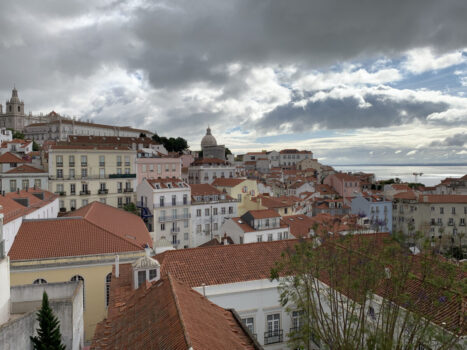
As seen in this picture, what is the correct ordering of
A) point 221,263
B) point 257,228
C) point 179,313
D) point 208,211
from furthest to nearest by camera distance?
1. point 208,211
2. point 257,228
3. point 221,263
4. point 179,313

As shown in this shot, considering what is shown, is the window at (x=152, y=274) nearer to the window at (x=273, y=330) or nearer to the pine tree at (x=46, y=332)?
the pine tree at (x=46, y=332)

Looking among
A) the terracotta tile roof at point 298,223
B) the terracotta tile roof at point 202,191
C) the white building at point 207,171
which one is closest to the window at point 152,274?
the terracotta tile roof at point 298,223

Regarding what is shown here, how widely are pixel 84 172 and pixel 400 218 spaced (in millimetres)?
48236

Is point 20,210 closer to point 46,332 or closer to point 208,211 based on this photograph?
point 46,332

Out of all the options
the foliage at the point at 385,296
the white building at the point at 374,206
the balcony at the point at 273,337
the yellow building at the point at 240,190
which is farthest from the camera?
the white building at the point at 374,206

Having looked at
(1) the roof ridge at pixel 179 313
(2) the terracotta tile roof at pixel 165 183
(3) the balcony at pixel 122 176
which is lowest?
(1) the roof ridge at pixel 179 313

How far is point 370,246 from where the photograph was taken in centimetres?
1066

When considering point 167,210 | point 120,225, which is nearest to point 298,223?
A: point 167,210

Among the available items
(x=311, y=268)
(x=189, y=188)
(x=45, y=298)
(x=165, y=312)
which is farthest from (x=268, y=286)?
(x=189, y=188)

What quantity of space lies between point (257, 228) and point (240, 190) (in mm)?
16227

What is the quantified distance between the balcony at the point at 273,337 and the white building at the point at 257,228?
22489mm

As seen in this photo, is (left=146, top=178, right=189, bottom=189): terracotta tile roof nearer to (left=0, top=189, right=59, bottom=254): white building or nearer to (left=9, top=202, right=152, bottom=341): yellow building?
(left=0, top=189, right=59, bottom=254): white building

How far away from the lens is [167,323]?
965cm

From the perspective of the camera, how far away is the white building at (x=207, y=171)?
70.8 m
